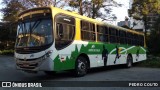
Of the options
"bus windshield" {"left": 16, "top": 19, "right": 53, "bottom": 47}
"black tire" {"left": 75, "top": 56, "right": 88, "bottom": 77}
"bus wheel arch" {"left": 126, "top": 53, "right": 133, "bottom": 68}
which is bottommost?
"bus wheel arch" {"left": 126, "top": 53, "right": 133, "bottom": 68}

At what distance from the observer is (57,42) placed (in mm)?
13266

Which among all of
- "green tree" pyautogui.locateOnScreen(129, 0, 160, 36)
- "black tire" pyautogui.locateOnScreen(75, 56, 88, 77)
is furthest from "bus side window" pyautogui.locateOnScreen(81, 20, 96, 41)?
"green tree" pyautogui.locateOnScreen(129, 0, 160, 36)

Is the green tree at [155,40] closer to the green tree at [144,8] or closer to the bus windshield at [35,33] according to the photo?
the green tree at [144,8]

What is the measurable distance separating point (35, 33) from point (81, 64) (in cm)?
301

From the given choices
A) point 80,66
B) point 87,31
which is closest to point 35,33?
point 80,66

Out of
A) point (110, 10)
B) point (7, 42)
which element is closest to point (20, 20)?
point (110, 10)

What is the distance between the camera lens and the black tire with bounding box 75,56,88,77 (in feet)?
48.6

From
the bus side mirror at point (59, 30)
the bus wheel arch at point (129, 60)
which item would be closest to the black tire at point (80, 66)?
the bus side mirror at point (59, 30)

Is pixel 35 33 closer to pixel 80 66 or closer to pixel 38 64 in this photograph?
pixel 38 64

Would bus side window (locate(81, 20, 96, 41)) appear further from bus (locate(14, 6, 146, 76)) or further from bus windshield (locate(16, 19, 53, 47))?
bus windshield (locate(16, 19, 53, 47))

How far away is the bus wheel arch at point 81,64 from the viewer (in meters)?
14.8

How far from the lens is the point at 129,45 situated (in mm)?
22547

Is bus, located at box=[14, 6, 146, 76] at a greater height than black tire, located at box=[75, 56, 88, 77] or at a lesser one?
greater

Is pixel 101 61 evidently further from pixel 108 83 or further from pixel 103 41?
pixel 108 83
